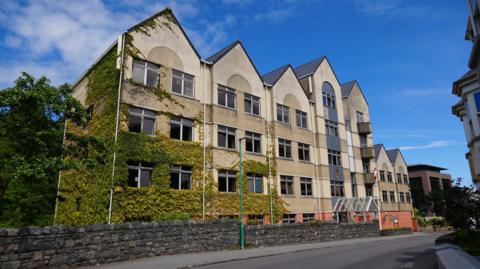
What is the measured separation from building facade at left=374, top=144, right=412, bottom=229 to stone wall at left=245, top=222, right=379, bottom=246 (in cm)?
1491

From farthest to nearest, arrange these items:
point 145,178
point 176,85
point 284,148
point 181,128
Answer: point 284,148 < point 176,85 < point 181,128 < point 145,178

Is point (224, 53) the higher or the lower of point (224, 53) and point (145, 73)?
the higher

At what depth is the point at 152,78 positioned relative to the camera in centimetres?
2408

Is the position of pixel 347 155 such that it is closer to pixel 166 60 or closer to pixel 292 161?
pixel 292 161

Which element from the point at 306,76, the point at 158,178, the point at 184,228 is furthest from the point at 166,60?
the point at 306,76

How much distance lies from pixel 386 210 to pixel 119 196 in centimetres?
3840

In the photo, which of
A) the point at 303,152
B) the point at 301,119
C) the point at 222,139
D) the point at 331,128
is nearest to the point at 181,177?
the point at 222,139

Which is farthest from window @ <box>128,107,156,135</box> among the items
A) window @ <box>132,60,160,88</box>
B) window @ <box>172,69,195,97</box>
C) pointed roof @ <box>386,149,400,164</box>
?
pointed roof @ <box>386,149,400,164</box>

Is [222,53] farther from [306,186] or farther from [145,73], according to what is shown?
[306,186]

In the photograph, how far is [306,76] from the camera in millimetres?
37781

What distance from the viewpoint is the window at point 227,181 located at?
26172 millimetres

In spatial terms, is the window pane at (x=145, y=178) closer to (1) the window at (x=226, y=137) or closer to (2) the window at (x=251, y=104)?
(1) the window at (x=226, y=137)

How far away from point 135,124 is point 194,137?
460 centimetres

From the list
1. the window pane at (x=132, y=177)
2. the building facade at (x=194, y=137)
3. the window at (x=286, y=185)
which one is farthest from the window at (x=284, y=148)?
the window pane at (x=132, y=177)
